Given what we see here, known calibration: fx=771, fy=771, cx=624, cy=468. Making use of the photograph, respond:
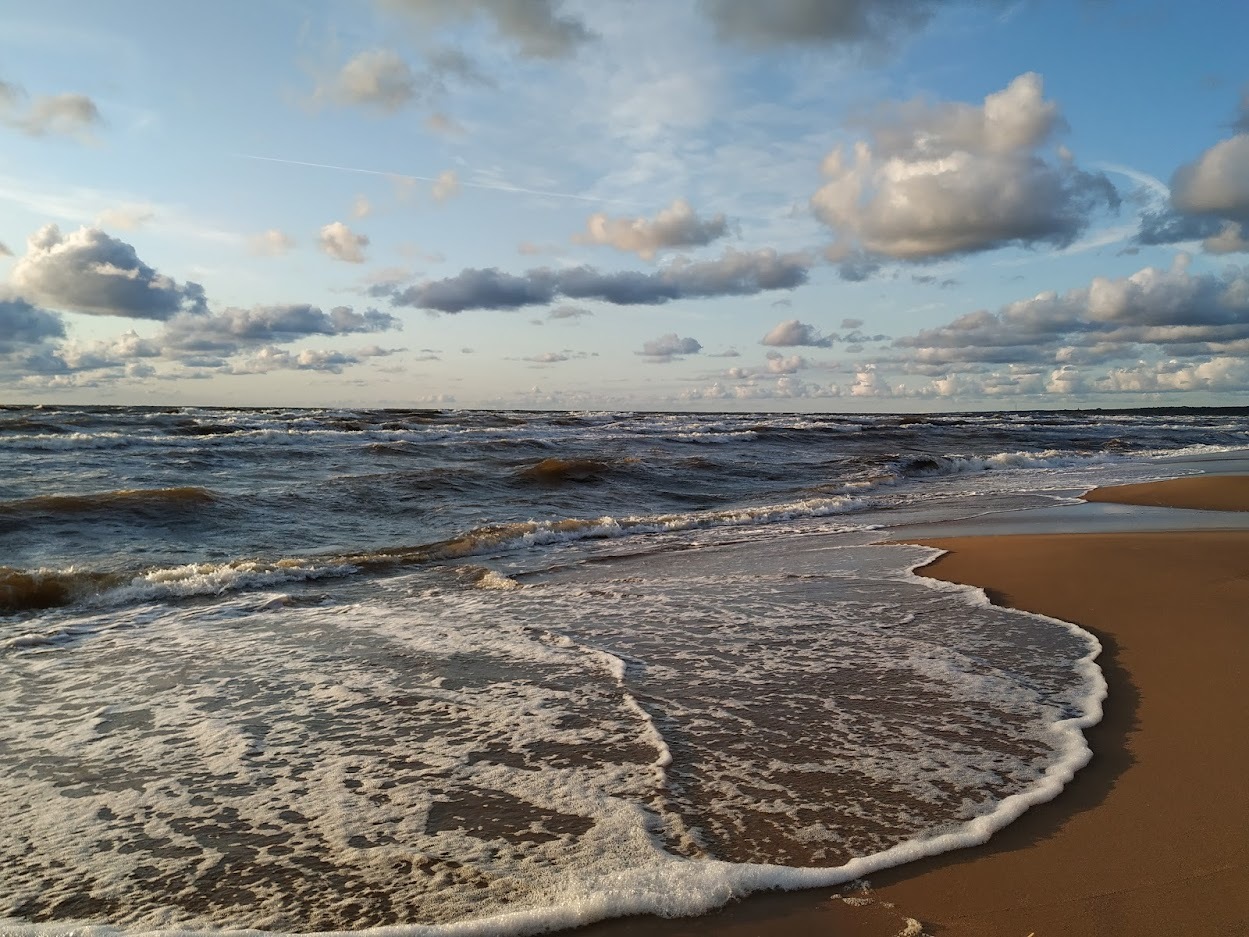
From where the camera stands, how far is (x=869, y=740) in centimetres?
356

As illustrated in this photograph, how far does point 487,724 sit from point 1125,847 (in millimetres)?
2718

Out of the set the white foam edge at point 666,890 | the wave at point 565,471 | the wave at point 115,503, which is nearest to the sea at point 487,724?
the white foam edge at point 666,890

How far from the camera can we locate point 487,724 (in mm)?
3902

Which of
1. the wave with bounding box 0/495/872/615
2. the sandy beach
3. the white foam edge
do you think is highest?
the sandy beach

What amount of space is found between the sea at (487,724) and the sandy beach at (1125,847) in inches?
4.6

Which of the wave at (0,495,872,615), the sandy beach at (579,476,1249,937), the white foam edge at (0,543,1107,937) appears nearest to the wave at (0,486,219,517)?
the wave at (0,495,872,615)

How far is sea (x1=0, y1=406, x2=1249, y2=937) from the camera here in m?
2.57

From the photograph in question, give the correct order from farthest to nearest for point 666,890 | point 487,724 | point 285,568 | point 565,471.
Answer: point 565,471, point 285,568, point 487,724, point 666,890

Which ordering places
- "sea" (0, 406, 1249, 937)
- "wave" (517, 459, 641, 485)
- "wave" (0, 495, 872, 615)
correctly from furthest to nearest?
"wave" (517, 459, 641, 485), "wave" (0, 495, 872, 615), "sea" (0, 406, 1249, 937)

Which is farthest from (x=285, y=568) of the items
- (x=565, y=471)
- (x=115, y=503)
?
(x=565, y=471)

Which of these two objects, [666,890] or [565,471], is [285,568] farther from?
[565,471]

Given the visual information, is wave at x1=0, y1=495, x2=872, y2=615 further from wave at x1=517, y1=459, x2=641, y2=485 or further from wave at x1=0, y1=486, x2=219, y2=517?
wave at x1=517, y1=459, x2=641, y2=485

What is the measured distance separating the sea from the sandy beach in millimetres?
116

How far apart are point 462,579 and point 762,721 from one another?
474 centimetres
